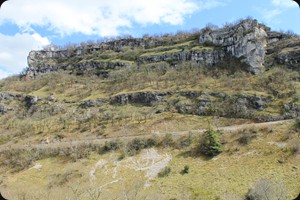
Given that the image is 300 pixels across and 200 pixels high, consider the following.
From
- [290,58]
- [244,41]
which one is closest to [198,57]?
[244,41]

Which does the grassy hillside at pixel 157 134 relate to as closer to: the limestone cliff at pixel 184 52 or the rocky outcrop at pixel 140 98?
the rocky outcrop at pixel 140 98

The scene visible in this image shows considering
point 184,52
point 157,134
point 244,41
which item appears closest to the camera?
point 157,134

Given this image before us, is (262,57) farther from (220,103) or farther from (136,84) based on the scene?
(136,84)

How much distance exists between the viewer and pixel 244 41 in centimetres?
5884

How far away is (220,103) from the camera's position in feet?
145

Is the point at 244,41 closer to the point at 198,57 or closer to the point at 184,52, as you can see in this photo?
the point at 198,57

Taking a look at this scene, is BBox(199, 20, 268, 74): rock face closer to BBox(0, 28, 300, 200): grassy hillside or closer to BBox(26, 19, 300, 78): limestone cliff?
BBox(26, 19, 300, 78): limestone cliff

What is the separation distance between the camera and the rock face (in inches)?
2199

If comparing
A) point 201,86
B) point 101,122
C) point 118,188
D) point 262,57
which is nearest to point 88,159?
point 118,188

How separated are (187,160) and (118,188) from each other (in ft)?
23.9

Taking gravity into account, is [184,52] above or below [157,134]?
above

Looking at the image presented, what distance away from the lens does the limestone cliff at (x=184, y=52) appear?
56.8 metres

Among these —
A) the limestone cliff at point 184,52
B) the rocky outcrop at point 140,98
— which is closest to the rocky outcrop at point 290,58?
the limestone cliff at point 184,52

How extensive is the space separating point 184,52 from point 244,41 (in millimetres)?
13771
